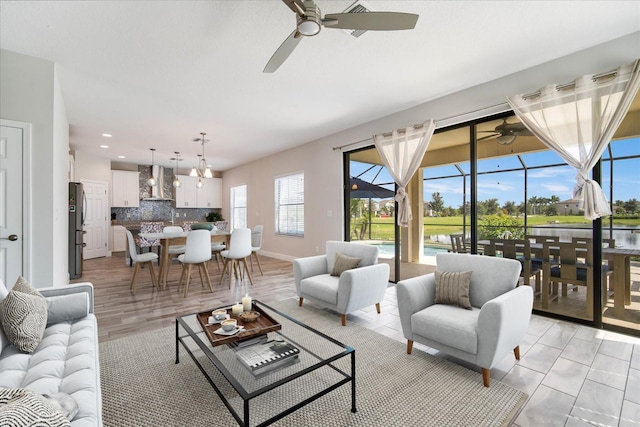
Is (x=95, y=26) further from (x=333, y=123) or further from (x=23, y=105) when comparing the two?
(x=333, y=123)

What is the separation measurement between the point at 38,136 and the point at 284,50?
9.03ft

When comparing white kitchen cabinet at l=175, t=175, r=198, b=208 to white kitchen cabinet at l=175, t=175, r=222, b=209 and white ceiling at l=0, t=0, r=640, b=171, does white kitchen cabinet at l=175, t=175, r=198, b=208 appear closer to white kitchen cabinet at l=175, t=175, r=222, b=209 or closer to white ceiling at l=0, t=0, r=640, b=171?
white kitchen cabinet at l=175, t=175, r=222, b=209

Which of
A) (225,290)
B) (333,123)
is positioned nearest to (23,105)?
(225,290)

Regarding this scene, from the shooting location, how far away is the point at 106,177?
7.71m

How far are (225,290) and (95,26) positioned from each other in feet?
11.1

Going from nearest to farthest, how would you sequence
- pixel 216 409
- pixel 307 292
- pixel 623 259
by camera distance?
1. pixel 216 409
2. pixel 623 259
3. pixel 307 292

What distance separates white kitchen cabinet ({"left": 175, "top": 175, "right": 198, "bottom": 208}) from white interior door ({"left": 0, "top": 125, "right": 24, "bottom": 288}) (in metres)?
6.51

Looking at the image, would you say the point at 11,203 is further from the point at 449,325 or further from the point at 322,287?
the point at 449,325

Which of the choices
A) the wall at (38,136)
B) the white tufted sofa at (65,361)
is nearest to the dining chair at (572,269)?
the white tufted sofa at (65,361)

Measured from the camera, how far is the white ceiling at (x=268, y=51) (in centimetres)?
221

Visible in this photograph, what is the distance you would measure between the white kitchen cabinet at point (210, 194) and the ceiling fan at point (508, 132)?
8.60m

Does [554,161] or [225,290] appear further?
[225,290]

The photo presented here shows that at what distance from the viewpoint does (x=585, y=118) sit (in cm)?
275

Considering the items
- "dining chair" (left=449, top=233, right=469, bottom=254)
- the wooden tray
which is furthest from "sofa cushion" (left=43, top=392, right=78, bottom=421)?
"dining chair" (left=449, top=233, right=469, bottom=254)
